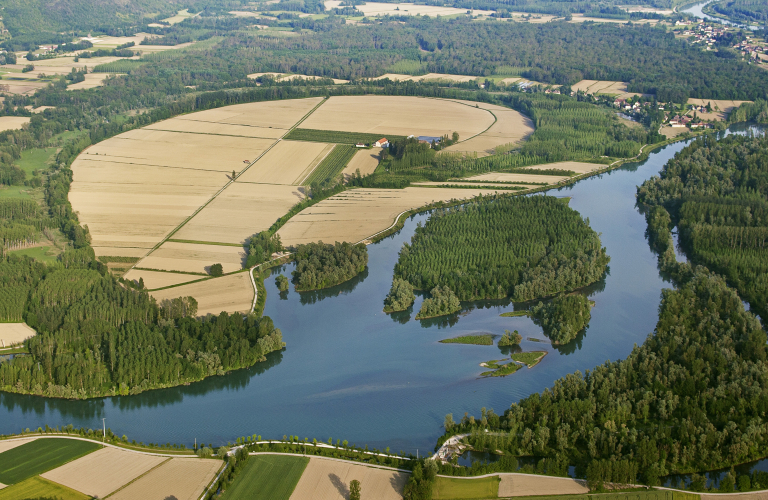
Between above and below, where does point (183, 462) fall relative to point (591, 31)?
below

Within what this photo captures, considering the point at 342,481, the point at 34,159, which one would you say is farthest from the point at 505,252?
the point at 34,159

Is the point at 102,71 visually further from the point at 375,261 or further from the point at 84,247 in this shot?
the point at 375,261

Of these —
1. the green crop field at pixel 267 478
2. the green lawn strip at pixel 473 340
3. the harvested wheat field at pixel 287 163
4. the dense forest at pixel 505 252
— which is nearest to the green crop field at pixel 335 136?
the harvested wheat field at pixel 287 163

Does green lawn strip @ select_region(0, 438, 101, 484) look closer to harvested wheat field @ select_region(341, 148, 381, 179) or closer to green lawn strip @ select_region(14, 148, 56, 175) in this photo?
harvested wheat field @ select_region(341, 148, 381, 179)

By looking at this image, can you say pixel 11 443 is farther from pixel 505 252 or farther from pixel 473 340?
pixel 505 252

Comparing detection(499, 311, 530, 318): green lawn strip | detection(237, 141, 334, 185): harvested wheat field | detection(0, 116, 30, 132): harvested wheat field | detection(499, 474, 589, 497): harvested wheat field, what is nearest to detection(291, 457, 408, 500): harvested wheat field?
detection(499, 474, 589, 497): harvested wheat field

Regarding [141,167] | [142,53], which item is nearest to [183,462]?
[141,167]
